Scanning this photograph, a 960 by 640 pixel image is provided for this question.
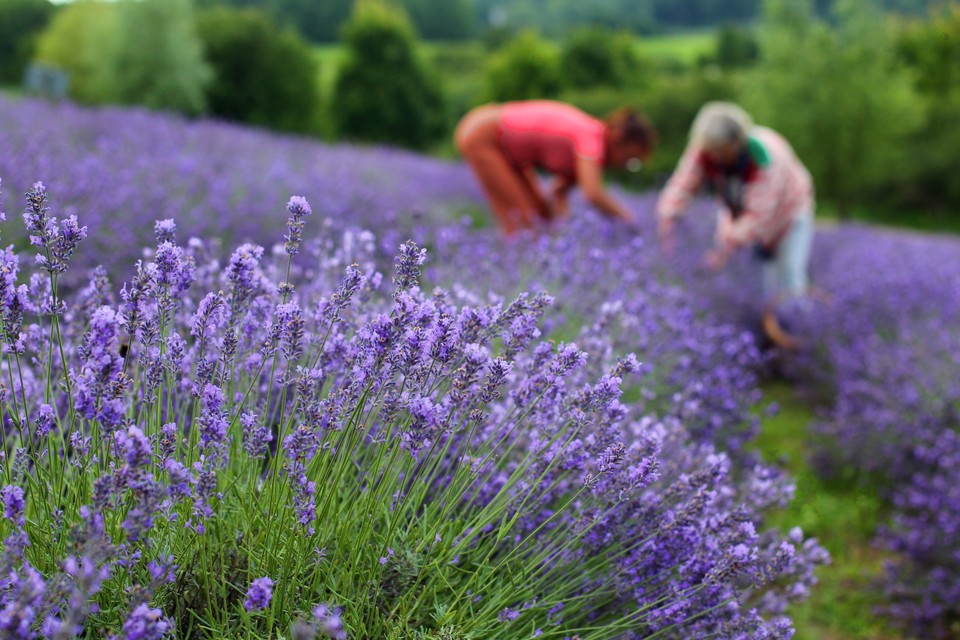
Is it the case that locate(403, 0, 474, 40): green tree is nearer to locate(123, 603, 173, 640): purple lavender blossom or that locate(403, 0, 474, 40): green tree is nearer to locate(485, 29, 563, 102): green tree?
locate(485, 29, 563, 102): green tree

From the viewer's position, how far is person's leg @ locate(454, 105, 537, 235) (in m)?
5.80

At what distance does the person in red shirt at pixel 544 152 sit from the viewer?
5.24 metres

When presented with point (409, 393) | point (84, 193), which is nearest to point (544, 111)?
point (84, 193)

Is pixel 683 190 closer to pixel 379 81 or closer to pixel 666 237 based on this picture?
pixel 666 237

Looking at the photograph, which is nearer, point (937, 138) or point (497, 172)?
point (497, 172)

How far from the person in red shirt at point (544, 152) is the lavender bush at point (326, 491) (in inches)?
146

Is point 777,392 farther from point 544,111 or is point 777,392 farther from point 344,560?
point 344,560

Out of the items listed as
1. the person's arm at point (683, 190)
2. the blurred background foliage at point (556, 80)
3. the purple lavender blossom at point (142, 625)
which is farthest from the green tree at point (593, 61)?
the purple lavender blossom at point (142, 625)

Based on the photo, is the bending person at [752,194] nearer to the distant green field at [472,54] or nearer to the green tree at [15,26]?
the distant green field at [472,54]

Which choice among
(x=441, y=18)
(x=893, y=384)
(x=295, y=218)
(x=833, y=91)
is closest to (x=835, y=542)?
(x=893, y=384)

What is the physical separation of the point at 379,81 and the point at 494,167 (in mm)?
13677

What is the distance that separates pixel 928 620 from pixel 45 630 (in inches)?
114

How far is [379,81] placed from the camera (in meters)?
18.6

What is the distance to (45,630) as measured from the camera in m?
1.08
